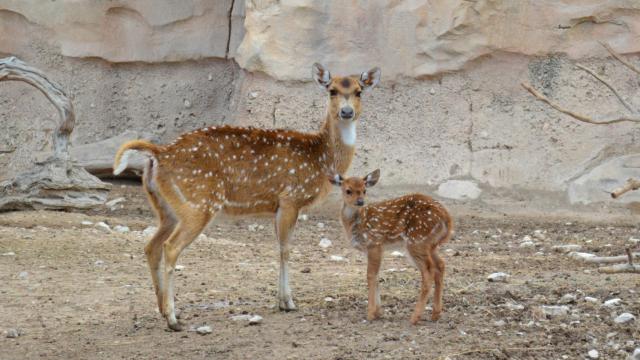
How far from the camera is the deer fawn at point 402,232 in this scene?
6.82 m

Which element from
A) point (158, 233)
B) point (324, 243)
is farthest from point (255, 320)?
point (324, 243)

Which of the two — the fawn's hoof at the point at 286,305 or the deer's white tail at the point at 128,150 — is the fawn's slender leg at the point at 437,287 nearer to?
the fawn's hoof at the point at 286,305

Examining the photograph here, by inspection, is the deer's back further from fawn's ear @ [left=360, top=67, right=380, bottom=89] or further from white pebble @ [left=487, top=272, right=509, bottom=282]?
white pebble @ [left=487, top=272, right=509, bottom=282]

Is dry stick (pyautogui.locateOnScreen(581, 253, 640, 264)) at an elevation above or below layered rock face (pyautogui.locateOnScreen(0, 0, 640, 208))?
below

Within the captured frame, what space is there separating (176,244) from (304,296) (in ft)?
4.16

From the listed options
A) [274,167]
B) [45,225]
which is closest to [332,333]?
[274,167]

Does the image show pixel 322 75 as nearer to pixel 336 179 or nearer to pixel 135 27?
pixel 336 179

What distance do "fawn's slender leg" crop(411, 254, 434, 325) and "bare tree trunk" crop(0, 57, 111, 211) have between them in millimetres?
4989

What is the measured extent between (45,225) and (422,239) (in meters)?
4.57

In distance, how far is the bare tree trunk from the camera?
1077 centimetres

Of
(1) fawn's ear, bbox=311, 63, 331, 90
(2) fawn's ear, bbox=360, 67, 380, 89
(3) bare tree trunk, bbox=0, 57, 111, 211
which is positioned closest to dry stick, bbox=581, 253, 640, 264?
(2) fawn's ear, bbox=360, 67, 380, 89

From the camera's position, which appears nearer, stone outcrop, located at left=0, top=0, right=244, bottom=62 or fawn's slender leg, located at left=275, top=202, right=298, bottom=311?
fawn's slender leg, located at left=275, top=202, right=298, bottom=311

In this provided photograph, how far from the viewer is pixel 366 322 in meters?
Result: 6.89

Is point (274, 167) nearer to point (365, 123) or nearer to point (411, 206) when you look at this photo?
point (411, 206)
